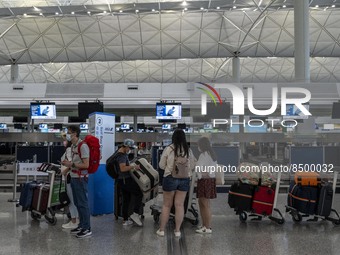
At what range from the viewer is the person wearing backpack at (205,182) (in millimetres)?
6730

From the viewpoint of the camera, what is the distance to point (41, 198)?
757cm

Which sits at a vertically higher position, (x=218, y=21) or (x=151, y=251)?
(x=218, y=21)

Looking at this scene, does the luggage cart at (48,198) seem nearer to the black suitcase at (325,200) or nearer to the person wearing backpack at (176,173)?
the person wearing backpack at (176,173)

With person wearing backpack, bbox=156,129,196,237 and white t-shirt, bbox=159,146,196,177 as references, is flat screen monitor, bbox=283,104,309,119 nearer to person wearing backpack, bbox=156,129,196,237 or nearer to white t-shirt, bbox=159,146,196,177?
person wearing backpack, bbox=156,129,196,237

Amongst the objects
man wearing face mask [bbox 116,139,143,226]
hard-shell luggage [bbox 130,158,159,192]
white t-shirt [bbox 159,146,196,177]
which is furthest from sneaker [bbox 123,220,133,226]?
white t-shirt [bbox 159,146,196,177]

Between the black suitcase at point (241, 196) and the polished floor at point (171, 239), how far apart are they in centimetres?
34

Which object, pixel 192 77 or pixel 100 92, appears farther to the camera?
pixel 192 77

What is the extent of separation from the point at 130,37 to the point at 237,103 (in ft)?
80.0

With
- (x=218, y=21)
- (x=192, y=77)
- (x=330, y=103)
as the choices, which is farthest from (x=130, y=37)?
(x=330, y=103)

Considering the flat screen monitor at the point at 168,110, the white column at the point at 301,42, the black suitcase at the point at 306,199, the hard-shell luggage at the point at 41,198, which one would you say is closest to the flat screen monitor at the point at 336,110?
the black suitcase at the point at 306,199

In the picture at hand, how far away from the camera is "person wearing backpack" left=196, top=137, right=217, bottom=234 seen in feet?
22.1

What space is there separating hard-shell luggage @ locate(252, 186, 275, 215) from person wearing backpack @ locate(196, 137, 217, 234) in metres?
1.20

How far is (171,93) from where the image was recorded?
1430 cm

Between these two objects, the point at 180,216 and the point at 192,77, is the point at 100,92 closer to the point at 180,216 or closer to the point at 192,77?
the point at 180,216
